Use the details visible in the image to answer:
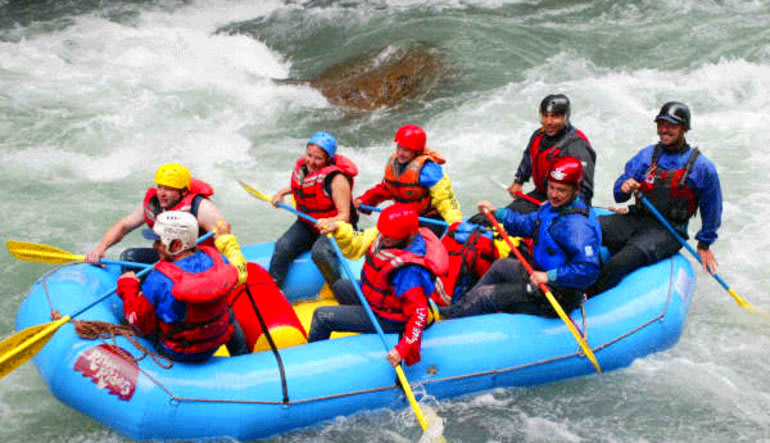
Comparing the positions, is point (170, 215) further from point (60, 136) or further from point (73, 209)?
point (60, 136)

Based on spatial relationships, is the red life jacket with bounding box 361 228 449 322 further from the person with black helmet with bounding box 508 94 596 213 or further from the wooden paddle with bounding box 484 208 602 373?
the person with black helmet with bounding box 508 94 596 213

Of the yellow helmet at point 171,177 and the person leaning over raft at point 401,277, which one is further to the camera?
the yellow helmet at point 171,177

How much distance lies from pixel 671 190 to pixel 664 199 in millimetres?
75

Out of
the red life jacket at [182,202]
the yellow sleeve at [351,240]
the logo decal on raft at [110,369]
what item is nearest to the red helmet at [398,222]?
the yellow sleeve at [351,240]

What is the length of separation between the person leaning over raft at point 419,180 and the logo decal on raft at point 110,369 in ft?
6.23

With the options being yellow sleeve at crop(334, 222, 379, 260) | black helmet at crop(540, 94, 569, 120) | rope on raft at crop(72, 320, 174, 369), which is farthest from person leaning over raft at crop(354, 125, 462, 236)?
rope on raft at crop(72, 320, 174, 369)

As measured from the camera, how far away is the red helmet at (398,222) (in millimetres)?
3477

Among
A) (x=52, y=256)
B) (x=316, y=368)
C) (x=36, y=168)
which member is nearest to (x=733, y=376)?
(x=316, y=368)

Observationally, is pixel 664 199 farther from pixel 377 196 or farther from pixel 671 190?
pixel 377 196

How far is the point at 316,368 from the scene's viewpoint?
372 centimetres

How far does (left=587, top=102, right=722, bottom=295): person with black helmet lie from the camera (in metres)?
4.27

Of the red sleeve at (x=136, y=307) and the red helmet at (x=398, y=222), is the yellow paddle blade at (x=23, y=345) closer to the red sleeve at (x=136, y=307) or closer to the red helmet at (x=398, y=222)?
the red sleeve at (x=136, y=307)

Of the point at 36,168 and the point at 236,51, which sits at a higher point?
the point at 236,51

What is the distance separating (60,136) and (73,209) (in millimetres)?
1572
